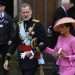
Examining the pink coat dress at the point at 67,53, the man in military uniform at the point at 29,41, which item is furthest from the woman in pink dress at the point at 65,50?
the man in military uniform at the point at 29,41

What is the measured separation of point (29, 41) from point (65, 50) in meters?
1.06

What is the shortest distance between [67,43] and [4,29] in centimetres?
169

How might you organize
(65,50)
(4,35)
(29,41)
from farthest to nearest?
(4,35) → (29,41) → (65,50)

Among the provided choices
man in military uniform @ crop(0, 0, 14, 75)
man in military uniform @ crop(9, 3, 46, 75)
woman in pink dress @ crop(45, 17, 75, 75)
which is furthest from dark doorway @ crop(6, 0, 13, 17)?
woman in pink dress @ crop(45, 17, 75, 75)

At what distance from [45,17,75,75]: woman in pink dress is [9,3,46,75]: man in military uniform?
31.3 inches

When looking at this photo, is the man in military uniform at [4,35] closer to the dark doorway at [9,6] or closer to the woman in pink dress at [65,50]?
the woman in pink dress at [65,50]

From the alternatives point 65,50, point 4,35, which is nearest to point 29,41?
point 4,35

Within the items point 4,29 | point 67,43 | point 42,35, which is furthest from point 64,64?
point 4,29

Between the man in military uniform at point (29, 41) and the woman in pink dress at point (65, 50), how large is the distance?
31.3 inches

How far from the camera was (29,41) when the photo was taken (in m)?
7.65

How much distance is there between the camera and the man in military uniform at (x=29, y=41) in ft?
25.1

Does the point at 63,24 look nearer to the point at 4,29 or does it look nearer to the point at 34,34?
the point at 34,34

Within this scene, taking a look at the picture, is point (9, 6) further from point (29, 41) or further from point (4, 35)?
point (29, 41)

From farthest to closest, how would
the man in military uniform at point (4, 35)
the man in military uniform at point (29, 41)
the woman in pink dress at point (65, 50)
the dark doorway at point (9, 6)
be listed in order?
the dark doorway at point (9, 6) → the man in military uniform at point (4, 35) → the man in military uniform at point (29, 41) → the woman in pink dress at point (65, 50)
